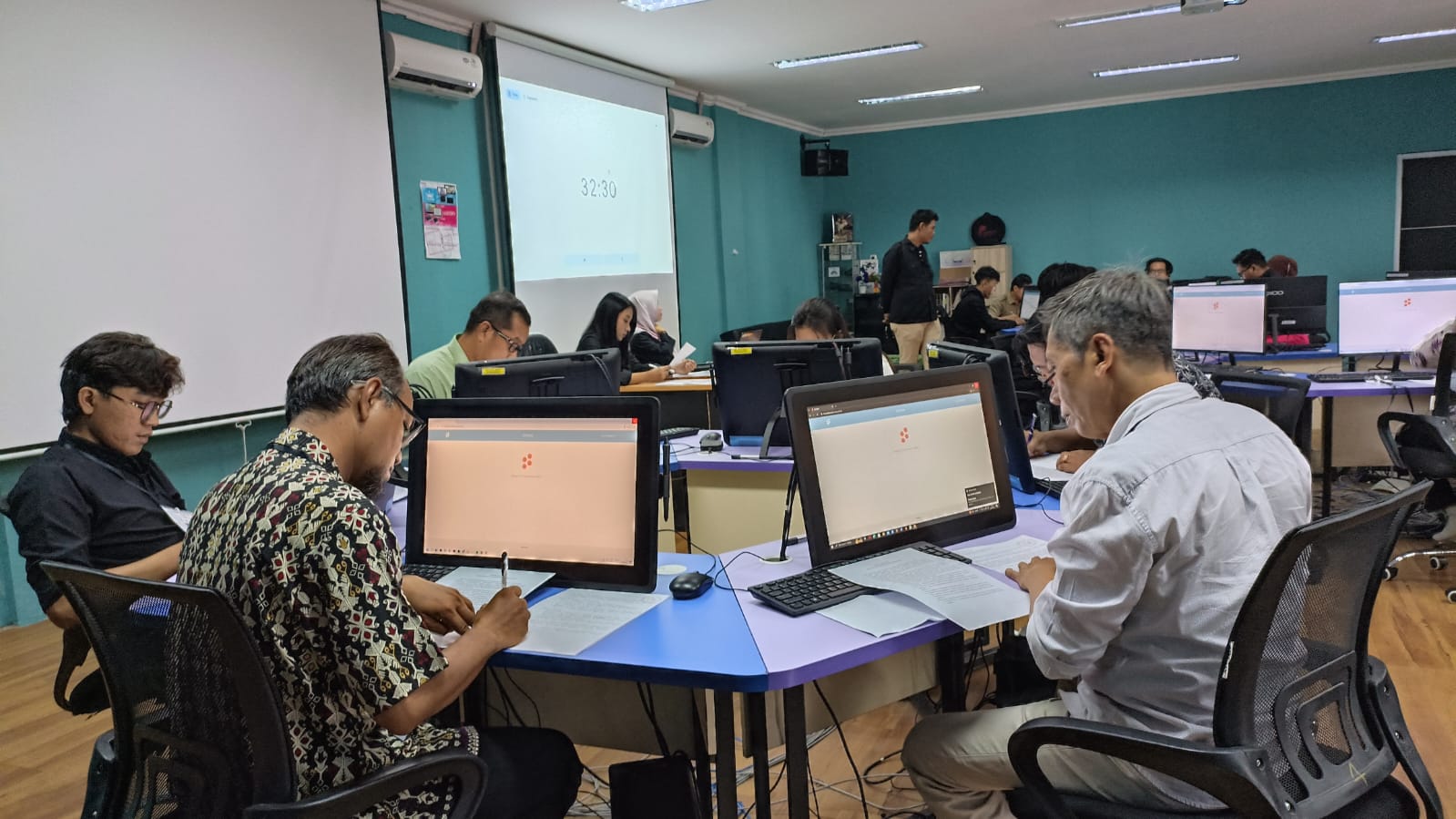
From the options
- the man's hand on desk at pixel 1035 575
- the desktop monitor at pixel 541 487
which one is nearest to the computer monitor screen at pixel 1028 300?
the man's hand on desk at pixel 1035 575

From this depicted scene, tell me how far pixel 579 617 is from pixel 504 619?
0.67 feet

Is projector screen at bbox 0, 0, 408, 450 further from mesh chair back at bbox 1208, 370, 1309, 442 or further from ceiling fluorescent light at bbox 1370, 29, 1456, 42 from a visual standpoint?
ceiling fluorescent light at bbox 1370, 29, 1456, 42

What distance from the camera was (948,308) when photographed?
10562mm

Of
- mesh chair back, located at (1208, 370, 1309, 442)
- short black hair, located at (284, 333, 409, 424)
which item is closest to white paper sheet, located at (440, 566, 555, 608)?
short black hair, located at (284, 333, 409, 424)

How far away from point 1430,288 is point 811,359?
3.90 meters

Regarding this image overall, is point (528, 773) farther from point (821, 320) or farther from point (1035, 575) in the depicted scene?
point (821, 320)

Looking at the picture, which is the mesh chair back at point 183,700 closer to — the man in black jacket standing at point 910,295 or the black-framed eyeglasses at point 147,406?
the black-framed eyeglasses at point 147,406

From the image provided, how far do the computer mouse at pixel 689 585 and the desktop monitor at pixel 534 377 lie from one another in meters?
1.10

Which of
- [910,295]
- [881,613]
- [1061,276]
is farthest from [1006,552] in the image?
[910,295]

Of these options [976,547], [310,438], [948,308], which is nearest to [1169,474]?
[976,547]

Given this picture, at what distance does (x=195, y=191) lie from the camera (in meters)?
4.10

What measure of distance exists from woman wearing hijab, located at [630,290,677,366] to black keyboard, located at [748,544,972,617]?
14.4ft

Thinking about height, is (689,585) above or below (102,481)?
below

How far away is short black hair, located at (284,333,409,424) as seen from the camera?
1493 millimetres
